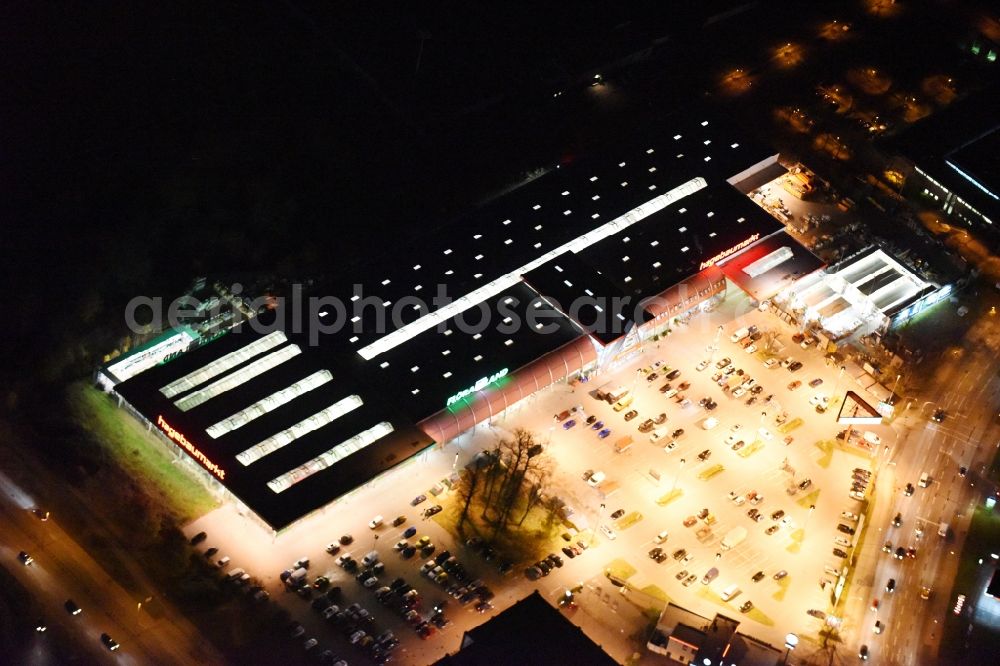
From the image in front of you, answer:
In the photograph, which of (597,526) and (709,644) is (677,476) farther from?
(709,644)

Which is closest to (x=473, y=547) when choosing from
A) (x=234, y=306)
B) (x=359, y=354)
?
(x=359, y=354)

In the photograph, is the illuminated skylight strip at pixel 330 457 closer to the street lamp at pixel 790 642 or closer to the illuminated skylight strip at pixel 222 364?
the illuminated skylight strip at pixel 222 364

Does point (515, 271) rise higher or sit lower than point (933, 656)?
higher

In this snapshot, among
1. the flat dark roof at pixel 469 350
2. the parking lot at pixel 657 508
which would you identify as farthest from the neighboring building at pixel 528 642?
the flat dark roof at pixel 469 350

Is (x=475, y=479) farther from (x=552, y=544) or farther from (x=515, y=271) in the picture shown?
(x=515, y=271)

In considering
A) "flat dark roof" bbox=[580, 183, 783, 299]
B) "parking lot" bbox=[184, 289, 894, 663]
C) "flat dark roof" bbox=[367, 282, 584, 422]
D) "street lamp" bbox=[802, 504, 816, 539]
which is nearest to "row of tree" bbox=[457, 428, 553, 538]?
"parking lot" bbox=[184, 289, 894, 663]

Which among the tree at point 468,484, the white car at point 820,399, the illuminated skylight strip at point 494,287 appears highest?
the illuminated skylight strip at point 494,287

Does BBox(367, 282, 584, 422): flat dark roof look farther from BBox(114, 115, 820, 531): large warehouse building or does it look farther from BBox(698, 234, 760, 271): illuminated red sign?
BBox(698, 234, 760, 271): illuminated red sign

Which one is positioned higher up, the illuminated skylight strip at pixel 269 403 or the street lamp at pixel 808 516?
the illuminated skylight strip at pixel 269 403
